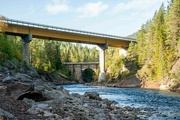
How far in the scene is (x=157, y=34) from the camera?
7600cm

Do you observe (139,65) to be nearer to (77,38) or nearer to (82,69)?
(77,38)

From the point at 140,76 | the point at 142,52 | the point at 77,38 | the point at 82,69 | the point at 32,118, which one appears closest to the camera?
the point at 32,118

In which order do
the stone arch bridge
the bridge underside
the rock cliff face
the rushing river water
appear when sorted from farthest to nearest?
the stone arch bridge → the bridge underside → the rock cliff face → the rushing river water

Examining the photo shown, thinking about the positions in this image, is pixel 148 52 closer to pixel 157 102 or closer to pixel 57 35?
pixel 57 35

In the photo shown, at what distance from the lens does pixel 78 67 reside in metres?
145

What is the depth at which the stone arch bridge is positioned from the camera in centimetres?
14177

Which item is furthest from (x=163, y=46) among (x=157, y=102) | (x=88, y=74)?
(x=88, y=74)

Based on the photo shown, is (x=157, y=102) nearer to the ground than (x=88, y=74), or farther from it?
nearer to the ground

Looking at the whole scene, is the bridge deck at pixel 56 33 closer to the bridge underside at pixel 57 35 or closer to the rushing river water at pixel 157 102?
the bridge underside at pixel 57 35

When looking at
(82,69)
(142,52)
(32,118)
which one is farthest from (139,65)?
(32,118)

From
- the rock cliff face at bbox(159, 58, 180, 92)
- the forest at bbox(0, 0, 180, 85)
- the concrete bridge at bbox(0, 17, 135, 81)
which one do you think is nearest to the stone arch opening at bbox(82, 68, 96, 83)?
the forest at bbox(0, 0, 180, 85)

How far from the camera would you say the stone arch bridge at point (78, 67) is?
141775 mm

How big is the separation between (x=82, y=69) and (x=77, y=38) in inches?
2328

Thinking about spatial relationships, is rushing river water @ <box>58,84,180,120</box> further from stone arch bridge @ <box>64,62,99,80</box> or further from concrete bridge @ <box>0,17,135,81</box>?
stone arch bridge @ <box>64,62,99,80</box>
